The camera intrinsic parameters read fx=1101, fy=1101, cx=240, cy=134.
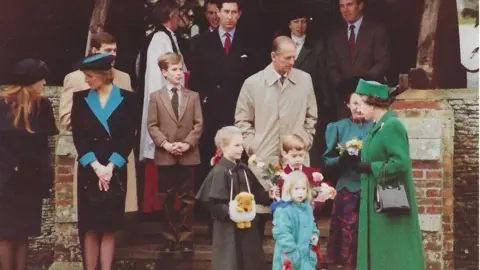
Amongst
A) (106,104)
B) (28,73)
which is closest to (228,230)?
(106,104)

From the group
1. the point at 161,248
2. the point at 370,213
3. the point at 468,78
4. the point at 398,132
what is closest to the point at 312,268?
the point at 370,213

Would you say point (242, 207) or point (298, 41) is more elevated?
point (298, 41)

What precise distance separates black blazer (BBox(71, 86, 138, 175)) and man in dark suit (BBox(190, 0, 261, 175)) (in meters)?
0.79

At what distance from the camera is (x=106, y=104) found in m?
7.92

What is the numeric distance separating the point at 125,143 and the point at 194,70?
0.99 m

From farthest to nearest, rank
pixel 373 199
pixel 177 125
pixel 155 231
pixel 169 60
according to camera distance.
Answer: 1. pixel 155 231
2. pixel 177 125
3. pixel 169 60
4. pixel 373 199

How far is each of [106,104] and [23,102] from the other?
68 centimetres

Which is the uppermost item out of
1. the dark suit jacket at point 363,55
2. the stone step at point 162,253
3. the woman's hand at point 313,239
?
the dark suit jacket at point 363,55

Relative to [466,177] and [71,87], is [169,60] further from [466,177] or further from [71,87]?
[466,177]

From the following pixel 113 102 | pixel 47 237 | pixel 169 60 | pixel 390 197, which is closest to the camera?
pixel 390 197

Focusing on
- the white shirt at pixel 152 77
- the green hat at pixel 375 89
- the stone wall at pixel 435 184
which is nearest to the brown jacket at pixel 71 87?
the white shirt at pixel 152 77

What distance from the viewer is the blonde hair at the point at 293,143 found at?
743cm

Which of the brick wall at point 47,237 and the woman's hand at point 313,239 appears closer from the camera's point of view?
the woman's hand at point 313,239

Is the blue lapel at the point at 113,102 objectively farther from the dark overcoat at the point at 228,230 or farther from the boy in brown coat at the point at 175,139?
the dark overcoat at the point at 228,230
